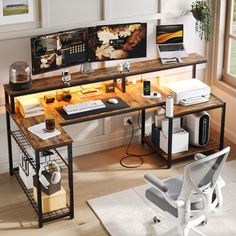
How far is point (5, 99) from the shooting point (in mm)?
5281

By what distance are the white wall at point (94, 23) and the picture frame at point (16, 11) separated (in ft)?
0.38

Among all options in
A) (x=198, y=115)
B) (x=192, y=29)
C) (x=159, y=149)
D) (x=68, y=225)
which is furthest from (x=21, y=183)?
(x=192, y=29)

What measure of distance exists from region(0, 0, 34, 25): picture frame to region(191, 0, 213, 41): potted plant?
1.60 meters

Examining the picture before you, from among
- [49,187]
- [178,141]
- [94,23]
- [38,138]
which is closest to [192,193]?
[49,187]

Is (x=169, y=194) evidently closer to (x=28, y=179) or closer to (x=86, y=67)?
(x=28, y=179)

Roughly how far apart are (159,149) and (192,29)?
1251 millimetres

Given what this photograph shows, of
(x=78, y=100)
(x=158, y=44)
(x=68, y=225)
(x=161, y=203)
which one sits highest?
(x=158, y=44)

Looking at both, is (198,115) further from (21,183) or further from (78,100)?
(21,183)

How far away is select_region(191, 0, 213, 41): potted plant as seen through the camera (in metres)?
5.74

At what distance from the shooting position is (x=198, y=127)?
577 cm

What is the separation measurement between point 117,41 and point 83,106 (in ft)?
2.33

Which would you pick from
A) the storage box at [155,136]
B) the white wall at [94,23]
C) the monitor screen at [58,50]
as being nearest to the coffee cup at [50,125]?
the monitor screen at [58,50]

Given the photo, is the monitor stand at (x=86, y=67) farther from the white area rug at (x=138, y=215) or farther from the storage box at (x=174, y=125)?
the white area rug at (x=138, y=215)

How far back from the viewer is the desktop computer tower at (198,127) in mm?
5754
